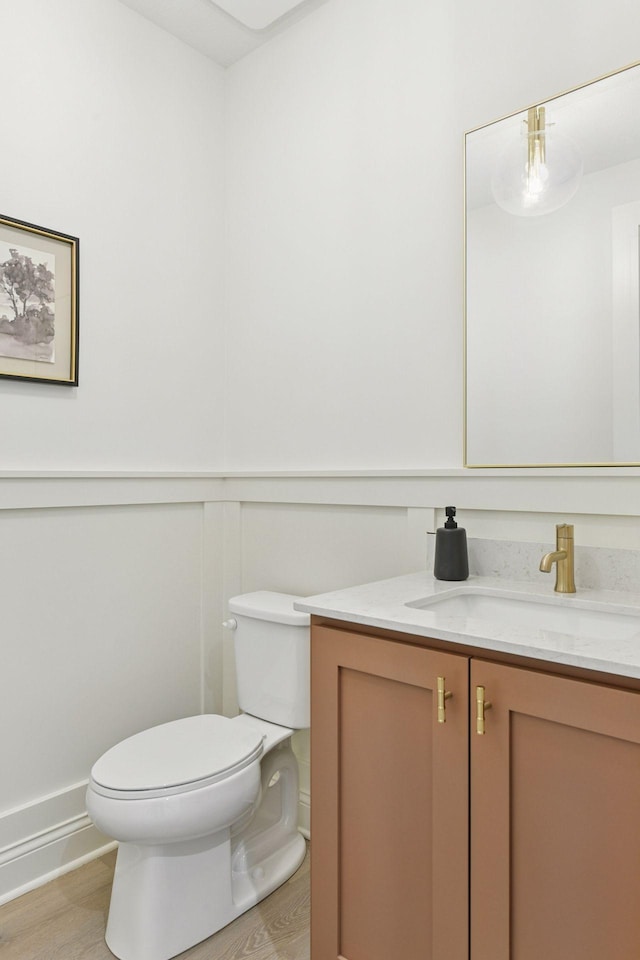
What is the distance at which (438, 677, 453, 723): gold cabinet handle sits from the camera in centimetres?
111

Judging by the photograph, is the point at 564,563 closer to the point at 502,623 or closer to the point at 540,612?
the point at 540,612

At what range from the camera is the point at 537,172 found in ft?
5.06

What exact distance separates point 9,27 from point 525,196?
1487 mm

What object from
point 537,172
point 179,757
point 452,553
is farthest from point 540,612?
point 537,172

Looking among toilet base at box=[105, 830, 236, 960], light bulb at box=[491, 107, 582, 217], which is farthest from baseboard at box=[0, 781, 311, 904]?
light bulb at box=[491, 107, 582, 217]

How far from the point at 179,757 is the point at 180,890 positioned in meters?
0.31

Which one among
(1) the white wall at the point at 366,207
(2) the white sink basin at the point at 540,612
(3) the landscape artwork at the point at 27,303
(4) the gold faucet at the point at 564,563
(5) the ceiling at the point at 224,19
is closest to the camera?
(2) the white sink basin at the point at 540,612

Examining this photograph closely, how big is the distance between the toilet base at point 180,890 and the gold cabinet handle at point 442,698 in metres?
0.82

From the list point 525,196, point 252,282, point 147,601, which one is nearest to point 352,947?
point 147,601

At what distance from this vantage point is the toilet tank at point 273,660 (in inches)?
69.4

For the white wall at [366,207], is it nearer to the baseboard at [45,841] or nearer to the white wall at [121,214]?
the white wall at [121,214]

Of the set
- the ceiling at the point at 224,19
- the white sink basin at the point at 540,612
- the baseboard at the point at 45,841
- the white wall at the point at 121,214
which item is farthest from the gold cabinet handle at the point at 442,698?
the ceiling at the point at 224,19

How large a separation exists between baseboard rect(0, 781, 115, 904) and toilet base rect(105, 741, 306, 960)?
35cm

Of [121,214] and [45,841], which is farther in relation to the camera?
[121,214]
